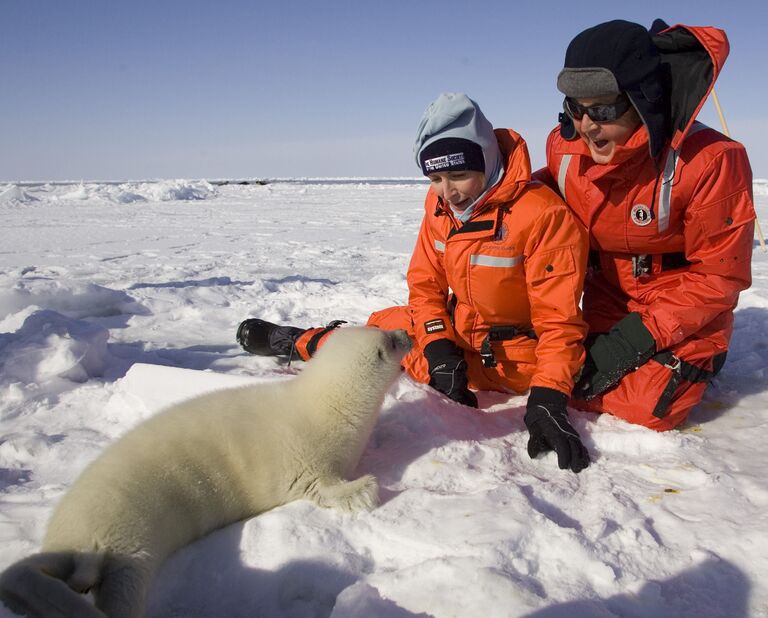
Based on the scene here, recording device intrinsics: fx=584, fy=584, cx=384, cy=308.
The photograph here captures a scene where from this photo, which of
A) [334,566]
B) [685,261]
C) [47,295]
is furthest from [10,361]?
[685,261]

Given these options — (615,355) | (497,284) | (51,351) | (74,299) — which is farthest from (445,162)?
(74,299)

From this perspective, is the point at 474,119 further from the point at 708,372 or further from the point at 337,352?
the point at 708,372

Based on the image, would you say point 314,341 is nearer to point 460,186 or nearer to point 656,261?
point 460,186

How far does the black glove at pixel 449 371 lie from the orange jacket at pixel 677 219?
2.54ft

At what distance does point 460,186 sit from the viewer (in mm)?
2311

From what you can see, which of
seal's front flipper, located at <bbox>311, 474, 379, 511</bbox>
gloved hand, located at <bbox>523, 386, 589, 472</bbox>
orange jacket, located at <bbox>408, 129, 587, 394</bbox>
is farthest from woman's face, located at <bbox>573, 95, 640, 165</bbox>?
seal's front flipper, located at <bbox>311, 474, 379, 511</bbox>

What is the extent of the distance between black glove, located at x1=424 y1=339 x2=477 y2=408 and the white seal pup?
260 millimetres

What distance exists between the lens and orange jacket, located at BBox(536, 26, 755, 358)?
2162mm

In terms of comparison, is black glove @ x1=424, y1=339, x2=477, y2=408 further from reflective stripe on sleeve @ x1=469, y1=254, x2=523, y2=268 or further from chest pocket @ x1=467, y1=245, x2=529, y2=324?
reflective stripe on sleeve @ x1=469, y1=254, x2=523, y2=268

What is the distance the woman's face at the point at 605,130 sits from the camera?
2.14 metres

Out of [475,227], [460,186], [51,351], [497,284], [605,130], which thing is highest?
[605,130]

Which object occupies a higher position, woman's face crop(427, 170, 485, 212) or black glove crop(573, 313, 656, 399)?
woman's face crop(427, 170, 485, 212)

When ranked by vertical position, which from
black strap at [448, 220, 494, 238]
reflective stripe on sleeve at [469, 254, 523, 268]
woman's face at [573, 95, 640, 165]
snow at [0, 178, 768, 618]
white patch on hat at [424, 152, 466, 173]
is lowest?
snow at [0, 178, 768, 618]

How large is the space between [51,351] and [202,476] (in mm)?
1628
